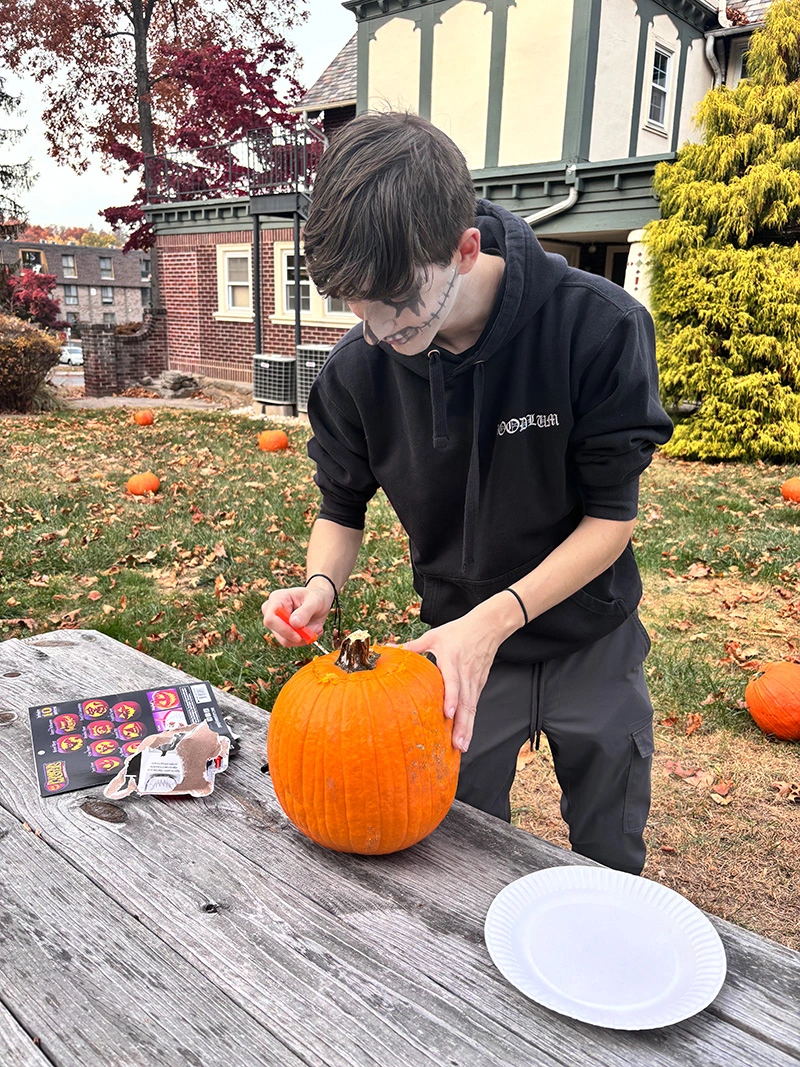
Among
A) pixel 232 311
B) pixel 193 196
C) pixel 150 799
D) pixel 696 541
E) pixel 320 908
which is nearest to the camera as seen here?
pixel 320 908

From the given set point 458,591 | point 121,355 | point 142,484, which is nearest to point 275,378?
point 121,355

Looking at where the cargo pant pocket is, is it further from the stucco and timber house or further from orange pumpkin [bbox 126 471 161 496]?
the stucco and timber house

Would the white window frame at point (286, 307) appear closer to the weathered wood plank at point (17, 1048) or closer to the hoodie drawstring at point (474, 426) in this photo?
the hoodie drawstring at point (474, 426)

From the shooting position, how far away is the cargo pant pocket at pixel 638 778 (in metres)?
2.00

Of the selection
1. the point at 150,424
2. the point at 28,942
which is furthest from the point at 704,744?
the point at 150,424

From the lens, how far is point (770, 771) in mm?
3529

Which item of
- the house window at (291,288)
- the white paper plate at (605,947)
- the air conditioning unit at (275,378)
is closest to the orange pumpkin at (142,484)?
the air conditioning unit at (275,378)

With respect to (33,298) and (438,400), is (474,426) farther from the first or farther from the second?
A: (33,298)

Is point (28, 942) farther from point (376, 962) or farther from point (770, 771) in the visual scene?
point (770, 771)

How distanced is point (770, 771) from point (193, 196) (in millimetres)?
18355

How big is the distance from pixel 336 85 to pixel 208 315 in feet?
19.0

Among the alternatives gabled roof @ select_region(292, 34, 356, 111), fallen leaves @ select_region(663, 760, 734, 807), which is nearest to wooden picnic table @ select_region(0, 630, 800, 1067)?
fallen leaves @ select_region(663, 760, 734, 807)

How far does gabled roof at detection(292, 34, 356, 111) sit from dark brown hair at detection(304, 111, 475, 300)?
58.2 feet

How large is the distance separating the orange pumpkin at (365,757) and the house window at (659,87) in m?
15.9
